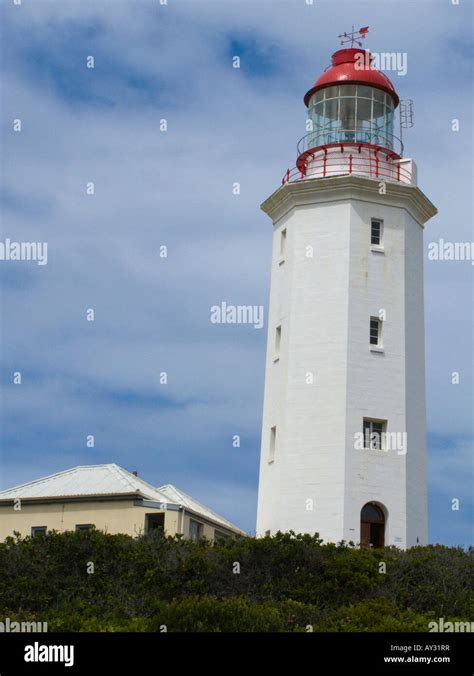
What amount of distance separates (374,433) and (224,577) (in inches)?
340

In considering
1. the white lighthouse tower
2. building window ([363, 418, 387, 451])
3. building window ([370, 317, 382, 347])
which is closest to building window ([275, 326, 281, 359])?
the white lighthouse tower

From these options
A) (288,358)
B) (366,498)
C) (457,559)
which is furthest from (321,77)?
(457,559)

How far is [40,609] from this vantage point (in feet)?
108

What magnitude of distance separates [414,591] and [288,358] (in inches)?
410

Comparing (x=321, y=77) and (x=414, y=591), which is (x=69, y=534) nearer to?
(x=414, y=591)

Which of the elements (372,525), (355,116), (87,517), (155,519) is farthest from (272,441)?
(355,116)

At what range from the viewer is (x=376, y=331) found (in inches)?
1629

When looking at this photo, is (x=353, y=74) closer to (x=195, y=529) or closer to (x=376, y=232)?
(x=376, y=232)

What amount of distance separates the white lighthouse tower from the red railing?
0.16 ft

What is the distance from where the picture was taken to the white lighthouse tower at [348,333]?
39.6 m

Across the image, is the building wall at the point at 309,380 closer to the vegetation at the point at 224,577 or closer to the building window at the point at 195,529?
the building window at the point at 195,529

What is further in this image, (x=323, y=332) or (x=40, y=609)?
(x=323, y=332)

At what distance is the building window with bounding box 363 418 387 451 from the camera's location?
40031mm
